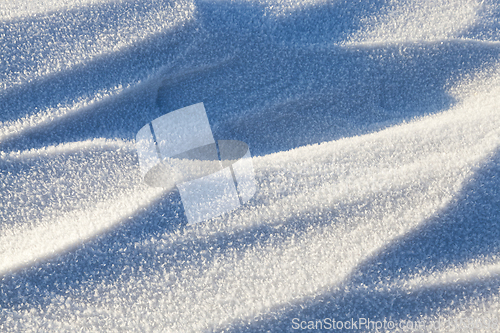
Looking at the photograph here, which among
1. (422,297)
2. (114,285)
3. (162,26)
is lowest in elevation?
(422,297)

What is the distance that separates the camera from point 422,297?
446 millimetres

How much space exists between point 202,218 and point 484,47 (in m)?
0.44

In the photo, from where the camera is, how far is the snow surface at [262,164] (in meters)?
0.45

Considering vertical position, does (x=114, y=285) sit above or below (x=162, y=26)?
below

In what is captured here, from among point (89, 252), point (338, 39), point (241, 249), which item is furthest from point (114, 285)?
point (338, 39)

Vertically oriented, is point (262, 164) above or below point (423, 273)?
above

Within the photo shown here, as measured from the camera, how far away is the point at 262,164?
497 mm

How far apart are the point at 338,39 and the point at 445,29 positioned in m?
0.15

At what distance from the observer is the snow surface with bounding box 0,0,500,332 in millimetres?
446

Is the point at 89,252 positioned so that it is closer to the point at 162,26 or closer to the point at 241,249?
the point at 241,249

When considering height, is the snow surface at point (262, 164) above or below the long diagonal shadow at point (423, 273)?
above

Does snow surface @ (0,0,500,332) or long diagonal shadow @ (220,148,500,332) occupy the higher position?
snow surface @ (0,0,500,332)

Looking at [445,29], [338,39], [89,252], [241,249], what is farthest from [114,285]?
[445,29]

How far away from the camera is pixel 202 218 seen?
1.53 feet
